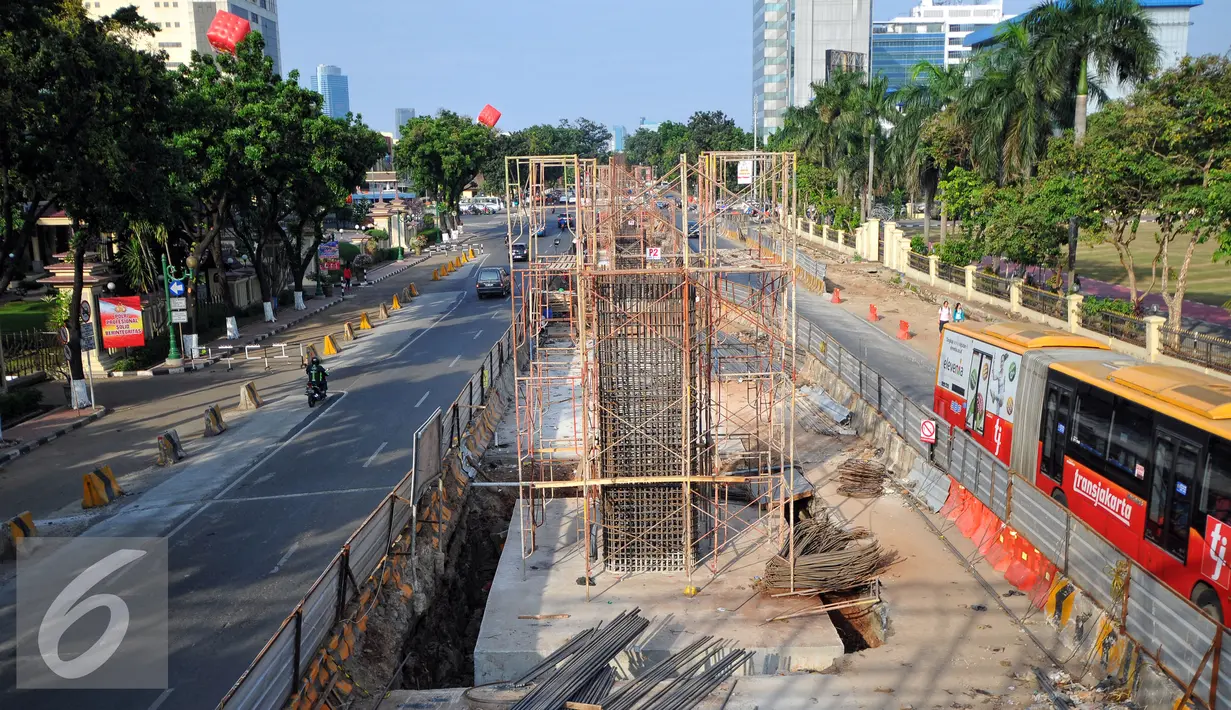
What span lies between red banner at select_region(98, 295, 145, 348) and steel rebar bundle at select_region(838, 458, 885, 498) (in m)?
20.9

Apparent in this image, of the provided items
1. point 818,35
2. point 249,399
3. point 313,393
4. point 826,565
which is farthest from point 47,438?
point 818,35

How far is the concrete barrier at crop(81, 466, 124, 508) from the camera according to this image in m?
17.4

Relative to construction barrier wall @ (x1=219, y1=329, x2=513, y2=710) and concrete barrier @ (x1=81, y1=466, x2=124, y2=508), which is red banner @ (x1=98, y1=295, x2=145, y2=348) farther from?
construction barrier wall @ (x1=219, y1=329, x2=513, y2=710)

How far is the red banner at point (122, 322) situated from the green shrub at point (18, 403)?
10.2 feet

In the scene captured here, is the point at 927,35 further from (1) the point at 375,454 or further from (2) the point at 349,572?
(2) the point at 349,572

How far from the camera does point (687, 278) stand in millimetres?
13102

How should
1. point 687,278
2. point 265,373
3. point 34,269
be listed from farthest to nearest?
point 34,269, point 265,373, point 687,278

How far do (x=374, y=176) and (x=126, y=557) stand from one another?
13371 centimetres

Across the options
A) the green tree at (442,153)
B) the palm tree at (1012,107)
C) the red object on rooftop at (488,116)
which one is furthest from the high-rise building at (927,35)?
Answer: the palm tree at (1012,107)

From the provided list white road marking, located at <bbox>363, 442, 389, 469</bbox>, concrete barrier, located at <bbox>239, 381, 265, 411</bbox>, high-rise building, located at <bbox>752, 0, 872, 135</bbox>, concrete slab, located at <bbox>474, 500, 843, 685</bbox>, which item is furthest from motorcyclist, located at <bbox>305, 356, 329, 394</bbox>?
high-rise building, located at <bbox>752, 0, 872, 135</bbox>

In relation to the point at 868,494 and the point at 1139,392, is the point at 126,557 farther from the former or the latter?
the point at 1139,392

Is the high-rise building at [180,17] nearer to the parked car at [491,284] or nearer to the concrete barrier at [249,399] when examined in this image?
the parked car at [491,284]

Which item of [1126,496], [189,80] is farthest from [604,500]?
[189,80]

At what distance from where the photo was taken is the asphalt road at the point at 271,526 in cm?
1111
